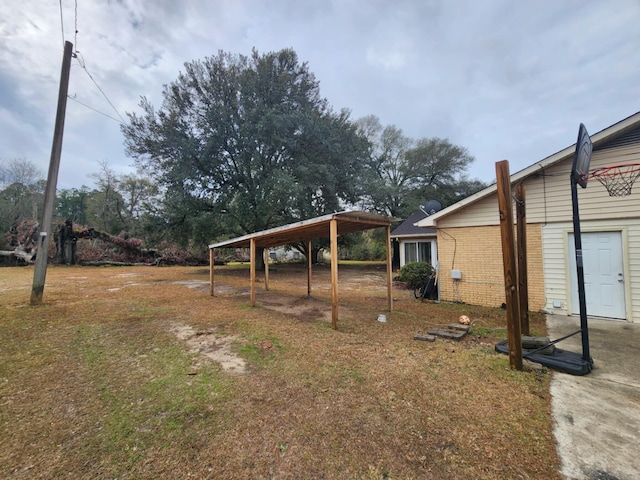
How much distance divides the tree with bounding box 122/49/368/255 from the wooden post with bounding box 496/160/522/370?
11.1 metres

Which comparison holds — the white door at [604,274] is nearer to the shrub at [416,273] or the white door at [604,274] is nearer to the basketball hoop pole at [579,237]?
the basketball hoop pole at [579,237]

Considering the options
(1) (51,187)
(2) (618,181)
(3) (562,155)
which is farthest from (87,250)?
(2) (618,181)

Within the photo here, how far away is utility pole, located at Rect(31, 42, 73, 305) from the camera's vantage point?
21.0 ft

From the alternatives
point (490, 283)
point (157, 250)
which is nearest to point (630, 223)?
point (490, 283)

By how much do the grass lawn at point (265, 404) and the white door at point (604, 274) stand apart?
1.93 m

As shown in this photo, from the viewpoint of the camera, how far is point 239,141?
49.0ft

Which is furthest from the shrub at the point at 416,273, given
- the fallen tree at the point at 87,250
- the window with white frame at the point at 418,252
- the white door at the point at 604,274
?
the fallen tree at the point at 87,250

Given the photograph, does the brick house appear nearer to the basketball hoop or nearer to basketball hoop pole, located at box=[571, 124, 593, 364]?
the basketball hoop

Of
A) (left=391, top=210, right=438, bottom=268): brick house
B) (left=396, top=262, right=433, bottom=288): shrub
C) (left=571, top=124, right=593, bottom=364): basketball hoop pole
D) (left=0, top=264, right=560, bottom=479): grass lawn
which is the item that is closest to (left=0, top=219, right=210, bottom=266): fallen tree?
(left=391, top=210, right=438, bottom=268): brick house

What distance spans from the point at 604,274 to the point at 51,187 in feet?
42.1

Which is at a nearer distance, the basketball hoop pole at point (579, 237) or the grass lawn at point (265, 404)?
the grass lawn at point (265, 404)

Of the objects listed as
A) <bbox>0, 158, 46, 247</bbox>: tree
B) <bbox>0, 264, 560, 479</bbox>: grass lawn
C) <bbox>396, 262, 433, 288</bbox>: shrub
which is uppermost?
<bbox>0, 158, 46, 247</bbox>: tree

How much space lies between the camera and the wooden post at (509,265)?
316 centimetres

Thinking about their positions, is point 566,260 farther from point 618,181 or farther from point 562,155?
point 562,155
